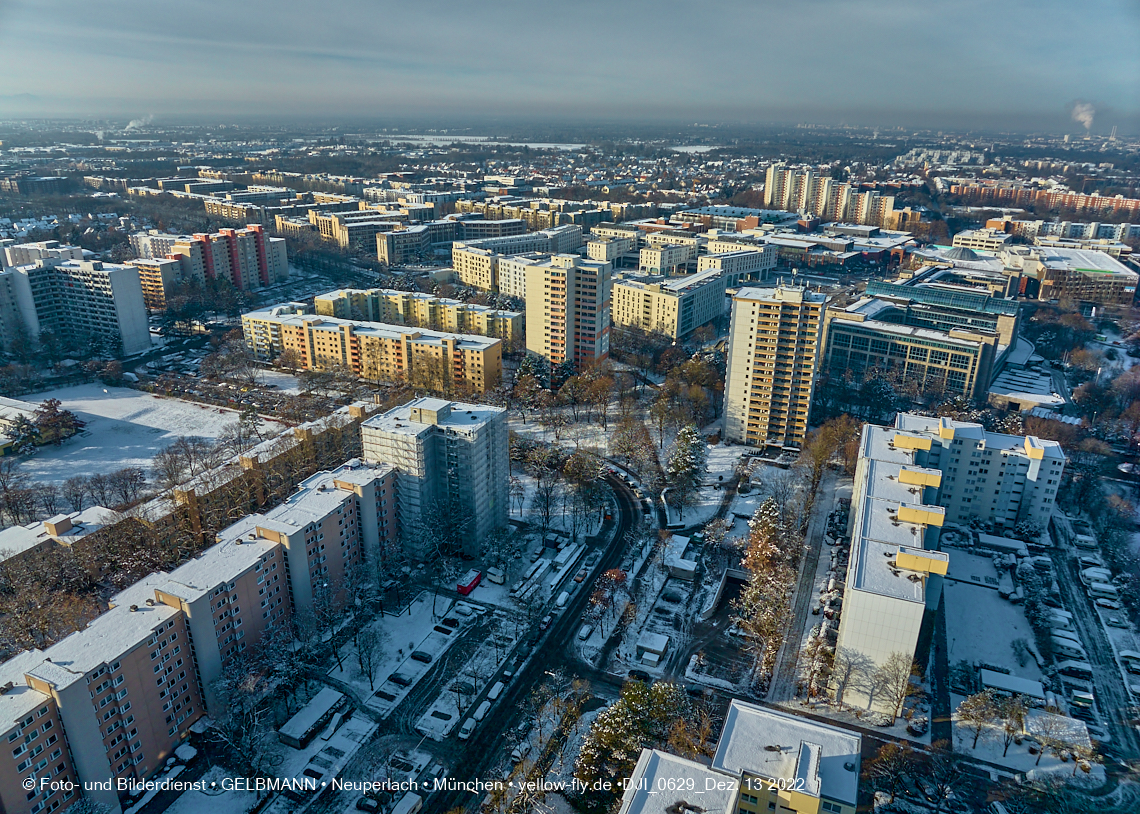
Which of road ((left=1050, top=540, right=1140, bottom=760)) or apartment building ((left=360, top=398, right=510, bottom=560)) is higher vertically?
apartment building ((left=360, top=398, right=510, bottom=560))

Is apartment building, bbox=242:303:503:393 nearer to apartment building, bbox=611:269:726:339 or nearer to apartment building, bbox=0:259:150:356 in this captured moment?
apartment building, bbox=0:259:150:356

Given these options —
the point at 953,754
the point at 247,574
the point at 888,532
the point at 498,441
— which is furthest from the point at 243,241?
the point at 953,754

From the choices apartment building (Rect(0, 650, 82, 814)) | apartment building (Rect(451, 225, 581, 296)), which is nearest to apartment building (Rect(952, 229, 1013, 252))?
apartment building (Rect(451, 225, 581, 296))

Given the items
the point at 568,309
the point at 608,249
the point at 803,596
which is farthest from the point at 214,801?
the point at 608,249

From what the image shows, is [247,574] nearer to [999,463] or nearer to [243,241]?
[999,463]

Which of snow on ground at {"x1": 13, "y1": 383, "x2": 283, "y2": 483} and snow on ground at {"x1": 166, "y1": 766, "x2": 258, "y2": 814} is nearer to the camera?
snow on ground at {"x1": 166, "y1": 766, "x2": 258, "y2": 814}

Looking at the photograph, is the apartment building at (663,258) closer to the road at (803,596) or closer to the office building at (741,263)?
the office building at (741,263)
